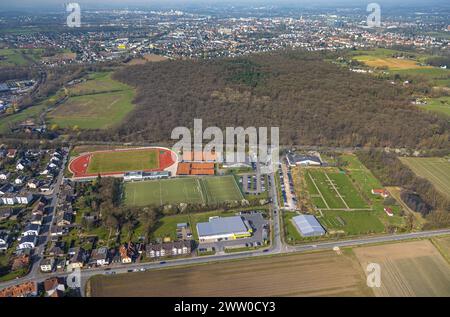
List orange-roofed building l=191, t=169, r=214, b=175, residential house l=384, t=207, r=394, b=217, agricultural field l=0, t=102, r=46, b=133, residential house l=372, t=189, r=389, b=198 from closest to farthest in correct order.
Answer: residential house l=384, t=207, r=394, b=217 < residential house l=372, t=189, r=389, b=198 < orange-roofed building l=191, t=169, r=214, b=175 < agricultural field l=0, t=102, r=46, b=133

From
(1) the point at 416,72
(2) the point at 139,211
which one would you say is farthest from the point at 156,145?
(1) the point at 416,72

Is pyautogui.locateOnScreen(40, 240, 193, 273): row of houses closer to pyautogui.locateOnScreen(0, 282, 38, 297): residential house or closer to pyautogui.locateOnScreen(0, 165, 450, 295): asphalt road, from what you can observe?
pyautogui.locateOnScreen(0, 165, 450, 295): asphalt road

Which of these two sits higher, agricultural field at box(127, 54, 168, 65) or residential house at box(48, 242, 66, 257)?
agricultural field at box(127, 54, 168, 65)

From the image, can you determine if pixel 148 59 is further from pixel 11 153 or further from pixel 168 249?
pixel 168 249

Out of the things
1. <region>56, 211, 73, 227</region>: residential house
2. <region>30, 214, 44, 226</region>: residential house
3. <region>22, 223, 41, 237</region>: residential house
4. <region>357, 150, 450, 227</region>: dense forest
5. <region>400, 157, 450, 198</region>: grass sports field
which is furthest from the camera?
<region>400, 157, 450, 198</region>: grass sports field

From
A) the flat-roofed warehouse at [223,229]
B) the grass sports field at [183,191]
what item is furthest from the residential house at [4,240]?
the flat-roofed warehouse at [223,229]

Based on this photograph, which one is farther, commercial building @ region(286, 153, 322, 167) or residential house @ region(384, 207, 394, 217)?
commercial building @ region(286, 153, 322, 167)

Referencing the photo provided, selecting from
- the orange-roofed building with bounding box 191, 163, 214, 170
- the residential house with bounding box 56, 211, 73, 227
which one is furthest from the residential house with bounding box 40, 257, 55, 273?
the orange-roofed building with bounding box 191, 163, 214, 170

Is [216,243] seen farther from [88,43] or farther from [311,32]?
[311,32]

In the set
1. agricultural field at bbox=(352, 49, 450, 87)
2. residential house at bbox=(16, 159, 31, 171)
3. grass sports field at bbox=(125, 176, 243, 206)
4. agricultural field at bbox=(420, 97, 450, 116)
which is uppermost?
agricultural field at bbox=(352, 49, 450, 87)
